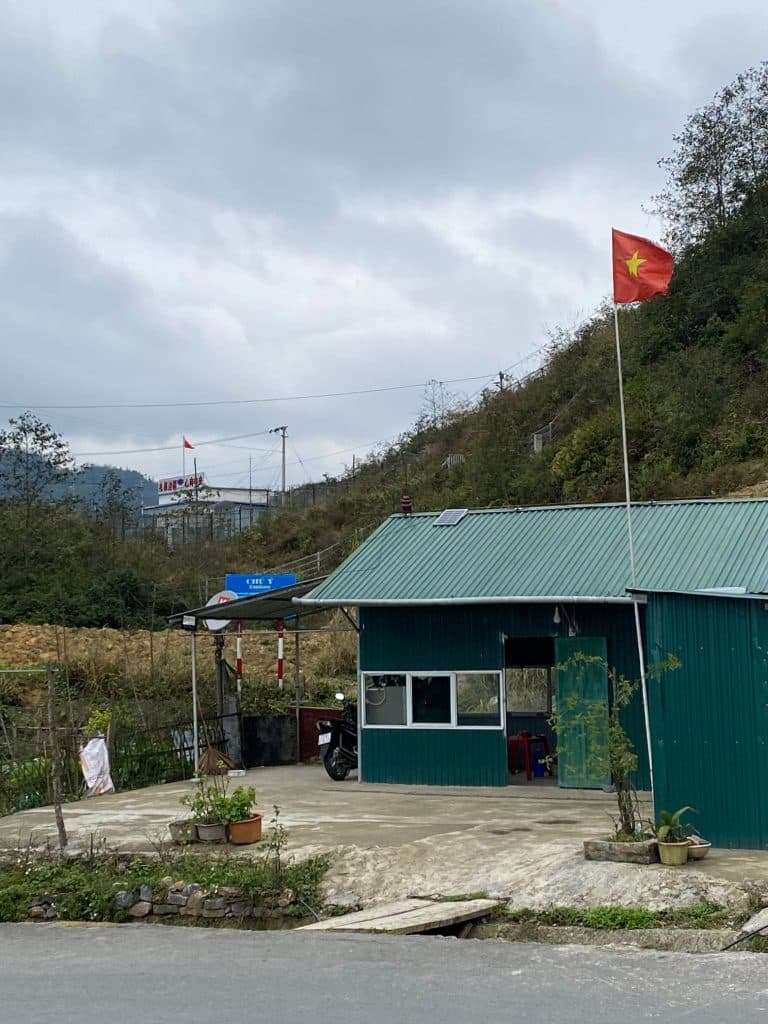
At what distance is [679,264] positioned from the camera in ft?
135

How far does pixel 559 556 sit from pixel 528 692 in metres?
4.97

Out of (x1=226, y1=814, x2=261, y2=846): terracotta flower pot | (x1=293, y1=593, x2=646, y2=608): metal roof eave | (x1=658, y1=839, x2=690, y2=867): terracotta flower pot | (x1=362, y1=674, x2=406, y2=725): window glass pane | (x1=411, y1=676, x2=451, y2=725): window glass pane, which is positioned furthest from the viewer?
(x1=362, y1=674, x2=406, y2=725): window glass pane

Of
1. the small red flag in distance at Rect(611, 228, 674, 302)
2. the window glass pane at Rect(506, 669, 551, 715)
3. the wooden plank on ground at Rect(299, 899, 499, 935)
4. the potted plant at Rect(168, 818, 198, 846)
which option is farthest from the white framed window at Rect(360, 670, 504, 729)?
the wooden plank on ground at Rect(299, 899, 499, 935)

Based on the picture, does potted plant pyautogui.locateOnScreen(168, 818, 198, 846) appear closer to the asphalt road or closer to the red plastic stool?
the asphalt road

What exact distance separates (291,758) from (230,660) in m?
11.7

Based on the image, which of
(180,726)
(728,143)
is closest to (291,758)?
(180,726)

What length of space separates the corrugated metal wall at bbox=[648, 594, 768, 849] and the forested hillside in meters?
19.9

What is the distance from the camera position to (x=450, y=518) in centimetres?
1936

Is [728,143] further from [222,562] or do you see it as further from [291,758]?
[291,758]

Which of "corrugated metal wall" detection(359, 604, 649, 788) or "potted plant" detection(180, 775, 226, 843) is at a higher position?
"corrugated metal wall" detection(359, 604, 649, 788)

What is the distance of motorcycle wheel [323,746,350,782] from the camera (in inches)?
712

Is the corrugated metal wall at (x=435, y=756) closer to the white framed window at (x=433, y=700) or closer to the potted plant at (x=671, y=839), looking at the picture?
the white framed window at (x=433, y=700)

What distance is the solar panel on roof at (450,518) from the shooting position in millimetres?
19219

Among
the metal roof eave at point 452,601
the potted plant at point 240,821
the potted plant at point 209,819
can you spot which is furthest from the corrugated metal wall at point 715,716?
the potted plant at point 209,819
